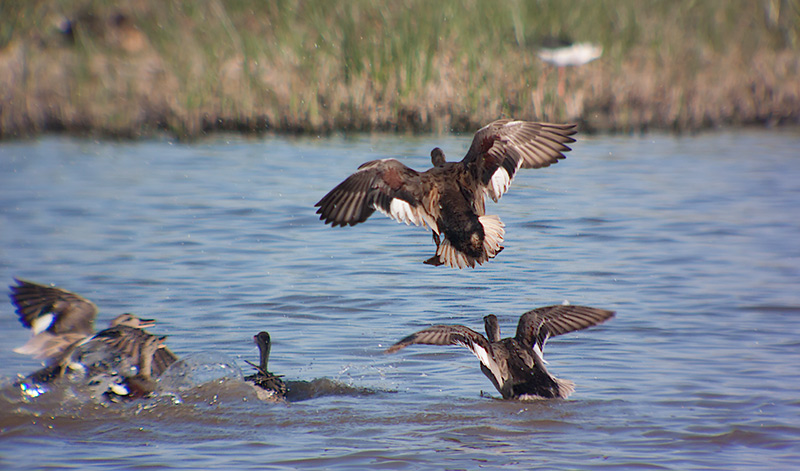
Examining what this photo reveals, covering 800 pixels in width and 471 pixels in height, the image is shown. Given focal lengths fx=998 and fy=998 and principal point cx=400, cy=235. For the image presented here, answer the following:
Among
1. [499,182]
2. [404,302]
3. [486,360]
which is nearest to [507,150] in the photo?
[499,182]

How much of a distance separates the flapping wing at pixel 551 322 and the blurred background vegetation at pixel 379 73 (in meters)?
8.42

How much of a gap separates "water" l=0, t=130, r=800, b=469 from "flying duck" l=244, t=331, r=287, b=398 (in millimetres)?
109

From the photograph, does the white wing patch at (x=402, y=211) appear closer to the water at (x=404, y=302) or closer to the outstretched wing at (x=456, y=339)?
the outstretched wing at (x=456, y=339)

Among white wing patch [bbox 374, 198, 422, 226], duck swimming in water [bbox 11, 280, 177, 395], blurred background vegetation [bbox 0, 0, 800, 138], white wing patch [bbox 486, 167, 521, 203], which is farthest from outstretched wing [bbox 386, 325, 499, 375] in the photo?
blurred background vegetation [bbox 0, 0, 800, 138]

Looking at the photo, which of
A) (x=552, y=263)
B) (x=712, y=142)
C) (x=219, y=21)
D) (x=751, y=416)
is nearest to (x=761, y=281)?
(x=552, y=263)

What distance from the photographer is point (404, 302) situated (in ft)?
24.1

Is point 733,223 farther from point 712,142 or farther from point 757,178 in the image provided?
point 712,142

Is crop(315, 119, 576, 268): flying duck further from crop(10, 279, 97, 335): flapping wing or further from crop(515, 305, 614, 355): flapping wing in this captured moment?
crop(10, 279, 97, 335): flapping wing

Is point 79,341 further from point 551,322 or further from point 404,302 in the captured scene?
point 551,322

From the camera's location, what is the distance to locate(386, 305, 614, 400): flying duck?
544cm

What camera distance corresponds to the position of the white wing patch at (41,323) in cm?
562

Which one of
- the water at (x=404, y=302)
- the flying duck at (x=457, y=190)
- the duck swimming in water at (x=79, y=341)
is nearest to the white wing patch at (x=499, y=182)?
the flying duck at (x=457, y=190)

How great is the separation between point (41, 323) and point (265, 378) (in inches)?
51.9

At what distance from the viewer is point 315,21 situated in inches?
565
